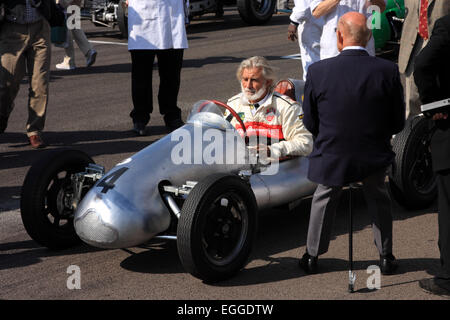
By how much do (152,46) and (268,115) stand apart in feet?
10.2

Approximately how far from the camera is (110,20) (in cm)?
1627

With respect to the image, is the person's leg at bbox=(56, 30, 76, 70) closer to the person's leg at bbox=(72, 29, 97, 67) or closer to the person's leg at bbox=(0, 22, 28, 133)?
the person's leg at bbox=(72, 29, 97, 67)

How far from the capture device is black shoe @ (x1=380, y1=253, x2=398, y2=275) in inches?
206

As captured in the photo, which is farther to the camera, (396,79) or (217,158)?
(217,158)

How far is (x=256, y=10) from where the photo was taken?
18.0m

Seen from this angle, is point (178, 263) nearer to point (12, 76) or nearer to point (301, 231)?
point (301, 231)

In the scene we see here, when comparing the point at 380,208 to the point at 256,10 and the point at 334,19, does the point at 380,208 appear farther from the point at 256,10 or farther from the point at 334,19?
the point at 256,10

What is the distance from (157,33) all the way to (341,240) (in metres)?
3.94

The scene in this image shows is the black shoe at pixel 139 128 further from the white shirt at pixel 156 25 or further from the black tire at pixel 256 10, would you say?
the black tire at pixel 256 10

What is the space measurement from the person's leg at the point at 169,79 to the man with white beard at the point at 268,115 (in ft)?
9.86

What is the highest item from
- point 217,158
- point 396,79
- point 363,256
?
point 396,79

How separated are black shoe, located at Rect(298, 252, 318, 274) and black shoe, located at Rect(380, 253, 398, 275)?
424 millimetres

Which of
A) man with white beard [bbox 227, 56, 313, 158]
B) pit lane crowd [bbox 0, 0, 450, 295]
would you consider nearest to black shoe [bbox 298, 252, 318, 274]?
pit lane crowd [bbox 0, 0, 450, 295]

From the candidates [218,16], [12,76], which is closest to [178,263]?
[12,76]
